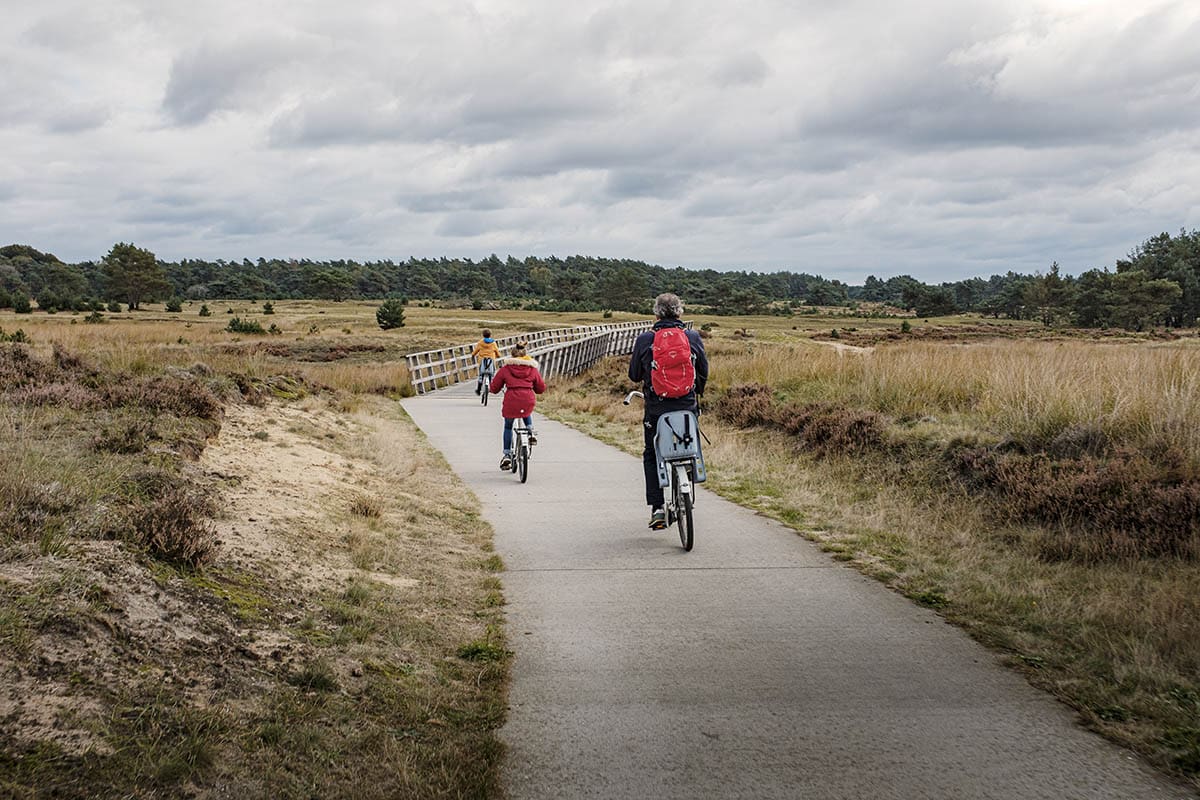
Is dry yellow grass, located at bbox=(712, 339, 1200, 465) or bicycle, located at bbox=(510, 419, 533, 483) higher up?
dry yellow grass, located at bbox=(712, 339, 1200, 465)

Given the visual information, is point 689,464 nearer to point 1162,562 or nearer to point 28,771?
point 1162,562

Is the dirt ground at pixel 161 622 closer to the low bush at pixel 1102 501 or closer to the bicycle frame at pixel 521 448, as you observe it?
the bicycle frame at pixel 521 448

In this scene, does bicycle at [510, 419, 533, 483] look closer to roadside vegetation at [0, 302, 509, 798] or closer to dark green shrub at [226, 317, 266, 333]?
roadside vegetation at [0, 302, 509, 798]

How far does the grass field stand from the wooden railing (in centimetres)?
1417

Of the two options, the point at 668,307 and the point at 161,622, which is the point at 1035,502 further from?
the point at 161,622

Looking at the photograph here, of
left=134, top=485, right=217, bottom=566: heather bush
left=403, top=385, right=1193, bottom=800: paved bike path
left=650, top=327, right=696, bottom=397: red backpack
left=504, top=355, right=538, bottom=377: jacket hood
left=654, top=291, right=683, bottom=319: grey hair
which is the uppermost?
left=654, top=291, right=683, bottom=319: grey hair

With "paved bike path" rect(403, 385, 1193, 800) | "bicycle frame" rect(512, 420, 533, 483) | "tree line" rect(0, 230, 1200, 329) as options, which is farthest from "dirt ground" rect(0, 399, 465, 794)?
"tree line" rect(0, 230, 1200, 329)

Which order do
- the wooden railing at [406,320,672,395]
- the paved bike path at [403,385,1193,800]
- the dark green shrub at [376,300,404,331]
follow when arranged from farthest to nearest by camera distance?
1. the dark green shrub at [376,300,404,331]
2. the wooden railing at [406,320,672,395]
3. the paved bike path at [403,385,1193,800]

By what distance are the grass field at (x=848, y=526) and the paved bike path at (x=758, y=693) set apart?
0.88 feet

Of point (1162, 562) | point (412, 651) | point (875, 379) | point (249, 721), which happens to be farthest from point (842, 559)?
point (875, 379)

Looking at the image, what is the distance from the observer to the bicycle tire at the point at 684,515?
8.16m

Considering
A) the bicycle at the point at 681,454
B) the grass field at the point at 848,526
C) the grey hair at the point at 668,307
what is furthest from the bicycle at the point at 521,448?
the grey hair at the point at 668,307

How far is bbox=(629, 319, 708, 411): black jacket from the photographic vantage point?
330 inches

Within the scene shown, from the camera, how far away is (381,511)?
30.9 ft
